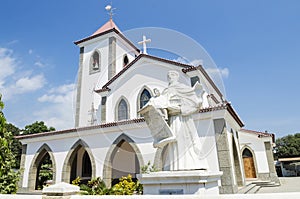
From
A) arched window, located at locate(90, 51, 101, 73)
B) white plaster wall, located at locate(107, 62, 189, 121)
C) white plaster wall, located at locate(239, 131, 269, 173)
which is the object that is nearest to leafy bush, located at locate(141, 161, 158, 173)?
white plaster wall, located at locate(107, 62, 189, 121)

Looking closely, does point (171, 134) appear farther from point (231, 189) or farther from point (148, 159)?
point (148, 159)

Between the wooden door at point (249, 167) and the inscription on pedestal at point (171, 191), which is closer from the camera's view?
the inscription on pedestal at point (171, 191)

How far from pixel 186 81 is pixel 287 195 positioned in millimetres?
11074

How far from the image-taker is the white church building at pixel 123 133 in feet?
33.9

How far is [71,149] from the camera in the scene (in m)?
13.5

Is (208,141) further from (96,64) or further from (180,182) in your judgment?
(96,64)

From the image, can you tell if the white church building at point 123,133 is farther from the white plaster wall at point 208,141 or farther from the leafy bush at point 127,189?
the leafy bush at point 127,189

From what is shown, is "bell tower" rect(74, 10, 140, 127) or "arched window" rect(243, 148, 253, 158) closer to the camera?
"arched window" rect(243, 148, 253, 158)

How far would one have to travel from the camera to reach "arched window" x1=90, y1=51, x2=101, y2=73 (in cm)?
1942

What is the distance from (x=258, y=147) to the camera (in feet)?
56.8

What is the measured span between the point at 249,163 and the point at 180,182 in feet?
51.9

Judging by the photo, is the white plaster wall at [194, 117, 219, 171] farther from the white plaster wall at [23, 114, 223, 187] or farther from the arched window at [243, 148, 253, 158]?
the arched window at [243, 148, 253, 158]

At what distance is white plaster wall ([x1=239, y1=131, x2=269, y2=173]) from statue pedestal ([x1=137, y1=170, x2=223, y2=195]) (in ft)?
48.0

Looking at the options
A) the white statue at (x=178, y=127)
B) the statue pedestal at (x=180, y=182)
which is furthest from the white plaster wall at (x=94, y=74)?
the statue pedestal at (x=180, y=182)
